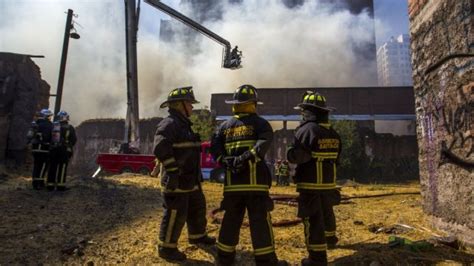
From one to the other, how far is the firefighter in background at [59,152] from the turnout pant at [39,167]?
0.24m

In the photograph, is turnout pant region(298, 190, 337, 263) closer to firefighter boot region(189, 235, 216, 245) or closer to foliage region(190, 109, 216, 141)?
firefighter boot region(189, 235, 216, 245)

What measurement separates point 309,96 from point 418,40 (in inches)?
83.1

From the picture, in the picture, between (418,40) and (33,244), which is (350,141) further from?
(33,244)

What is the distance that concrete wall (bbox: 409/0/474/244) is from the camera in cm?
362

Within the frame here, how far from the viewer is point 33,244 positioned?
148 inches

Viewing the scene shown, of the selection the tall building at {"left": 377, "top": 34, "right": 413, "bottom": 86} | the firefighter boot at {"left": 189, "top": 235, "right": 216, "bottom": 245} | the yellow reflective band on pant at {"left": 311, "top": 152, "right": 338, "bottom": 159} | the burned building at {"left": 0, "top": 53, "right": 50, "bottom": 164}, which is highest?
the tall building at {"left": 377, "top": 34, "right": 413, "bottom": 86}

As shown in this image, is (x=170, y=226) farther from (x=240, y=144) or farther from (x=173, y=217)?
(x=240, y=144)

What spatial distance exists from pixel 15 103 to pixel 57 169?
6.28 metres

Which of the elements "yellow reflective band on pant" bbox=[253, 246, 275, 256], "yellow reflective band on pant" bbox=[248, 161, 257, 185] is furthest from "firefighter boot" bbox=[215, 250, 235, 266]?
"yellow reflective band on pant" bbox=[248, 161, 257, 185]

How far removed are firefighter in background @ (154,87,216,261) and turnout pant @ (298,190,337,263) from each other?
1131mm

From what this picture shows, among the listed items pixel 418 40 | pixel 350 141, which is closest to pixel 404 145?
pixel 350 141

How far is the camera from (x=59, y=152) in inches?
272

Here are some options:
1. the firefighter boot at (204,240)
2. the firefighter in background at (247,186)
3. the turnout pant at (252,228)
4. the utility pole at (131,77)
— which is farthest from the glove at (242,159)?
the utility pole at (131,77)

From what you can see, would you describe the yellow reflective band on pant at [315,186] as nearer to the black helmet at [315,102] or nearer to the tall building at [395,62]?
the black helmet at [315,102]
